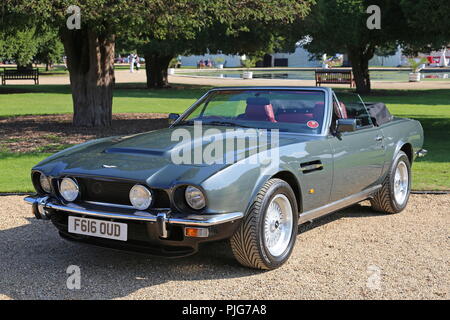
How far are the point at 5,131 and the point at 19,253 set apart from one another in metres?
10.3

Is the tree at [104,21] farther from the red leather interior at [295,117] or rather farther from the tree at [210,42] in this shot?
Result: the red leather interior at [295,117]

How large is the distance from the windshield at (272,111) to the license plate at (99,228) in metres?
1.82

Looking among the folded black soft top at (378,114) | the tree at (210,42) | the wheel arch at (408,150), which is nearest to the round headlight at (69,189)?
the folded black soft top at (378,114)

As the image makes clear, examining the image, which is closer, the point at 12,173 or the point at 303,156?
the point at 303,156

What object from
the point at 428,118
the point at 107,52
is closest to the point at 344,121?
the point at 107,52

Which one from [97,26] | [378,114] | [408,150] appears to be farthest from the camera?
[97,26]

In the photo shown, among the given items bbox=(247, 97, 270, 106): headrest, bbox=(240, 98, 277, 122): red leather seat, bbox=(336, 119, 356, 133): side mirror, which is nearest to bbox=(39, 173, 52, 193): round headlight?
bbox=(240, 98, 277, 122): red leather seat

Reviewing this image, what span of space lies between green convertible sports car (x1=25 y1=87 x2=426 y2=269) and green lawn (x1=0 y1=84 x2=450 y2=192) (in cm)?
305

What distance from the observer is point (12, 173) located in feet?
32.1

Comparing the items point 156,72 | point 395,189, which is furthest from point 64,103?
point 395,189

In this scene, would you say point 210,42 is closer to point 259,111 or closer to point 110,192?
point 259,111

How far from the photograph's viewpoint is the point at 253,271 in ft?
16.6

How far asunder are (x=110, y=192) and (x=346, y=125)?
2.34 meters
